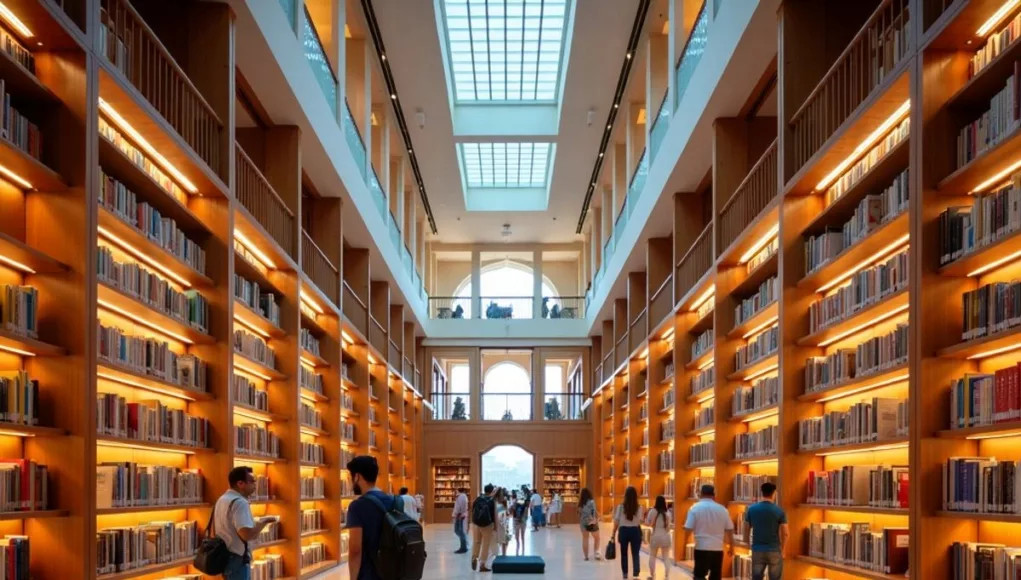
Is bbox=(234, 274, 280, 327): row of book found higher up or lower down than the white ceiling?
lower down

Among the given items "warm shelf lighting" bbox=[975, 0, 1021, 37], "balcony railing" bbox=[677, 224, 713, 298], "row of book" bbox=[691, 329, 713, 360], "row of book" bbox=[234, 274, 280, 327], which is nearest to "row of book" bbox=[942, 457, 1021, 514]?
"warm shelf lighting" bbox=[975, 0, 1021, 37]

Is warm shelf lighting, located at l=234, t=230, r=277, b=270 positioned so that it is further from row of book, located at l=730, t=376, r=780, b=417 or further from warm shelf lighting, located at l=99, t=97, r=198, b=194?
row of book, located at l=730, t=376, r=780, b=417

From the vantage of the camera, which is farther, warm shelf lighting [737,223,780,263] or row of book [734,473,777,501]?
row of book [734,473,777,501]

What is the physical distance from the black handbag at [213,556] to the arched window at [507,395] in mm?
Answer: 26146

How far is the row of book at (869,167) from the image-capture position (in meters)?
8.38

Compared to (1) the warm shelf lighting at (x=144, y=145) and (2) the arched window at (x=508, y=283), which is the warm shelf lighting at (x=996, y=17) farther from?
(2) the arched window at (x=508, y=283)

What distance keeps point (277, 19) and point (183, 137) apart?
109 inches

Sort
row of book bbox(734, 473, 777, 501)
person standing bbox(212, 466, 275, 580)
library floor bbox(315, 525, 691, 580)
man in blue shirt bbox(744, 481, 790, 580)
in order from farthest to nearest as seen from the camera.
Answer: library floor bbox(315, 525, 691, 580), row of book bbox(734, 473, 777, 501), man in blue shirt bbox(744, 481, 790, 580), person standing bbox(212, 466, 275, 580)

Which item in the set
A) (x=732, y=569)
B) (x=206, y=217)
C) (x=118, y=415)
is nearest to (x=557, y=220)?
(x=732, y=569)

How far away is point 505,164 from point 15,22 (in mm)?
24746

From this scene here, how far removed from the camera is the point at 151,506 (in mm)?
8859

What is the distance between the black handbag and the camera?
7.45m

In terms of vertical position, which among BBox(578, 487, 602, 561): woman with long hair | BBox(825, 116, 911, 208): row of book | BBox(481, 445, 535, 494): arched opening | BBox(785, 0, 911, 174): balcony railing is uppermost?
BBox(785, 0, 911, 174): balcony railing

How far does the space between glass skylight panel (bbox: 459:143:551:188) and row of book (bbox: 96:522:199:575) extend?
1964cm
